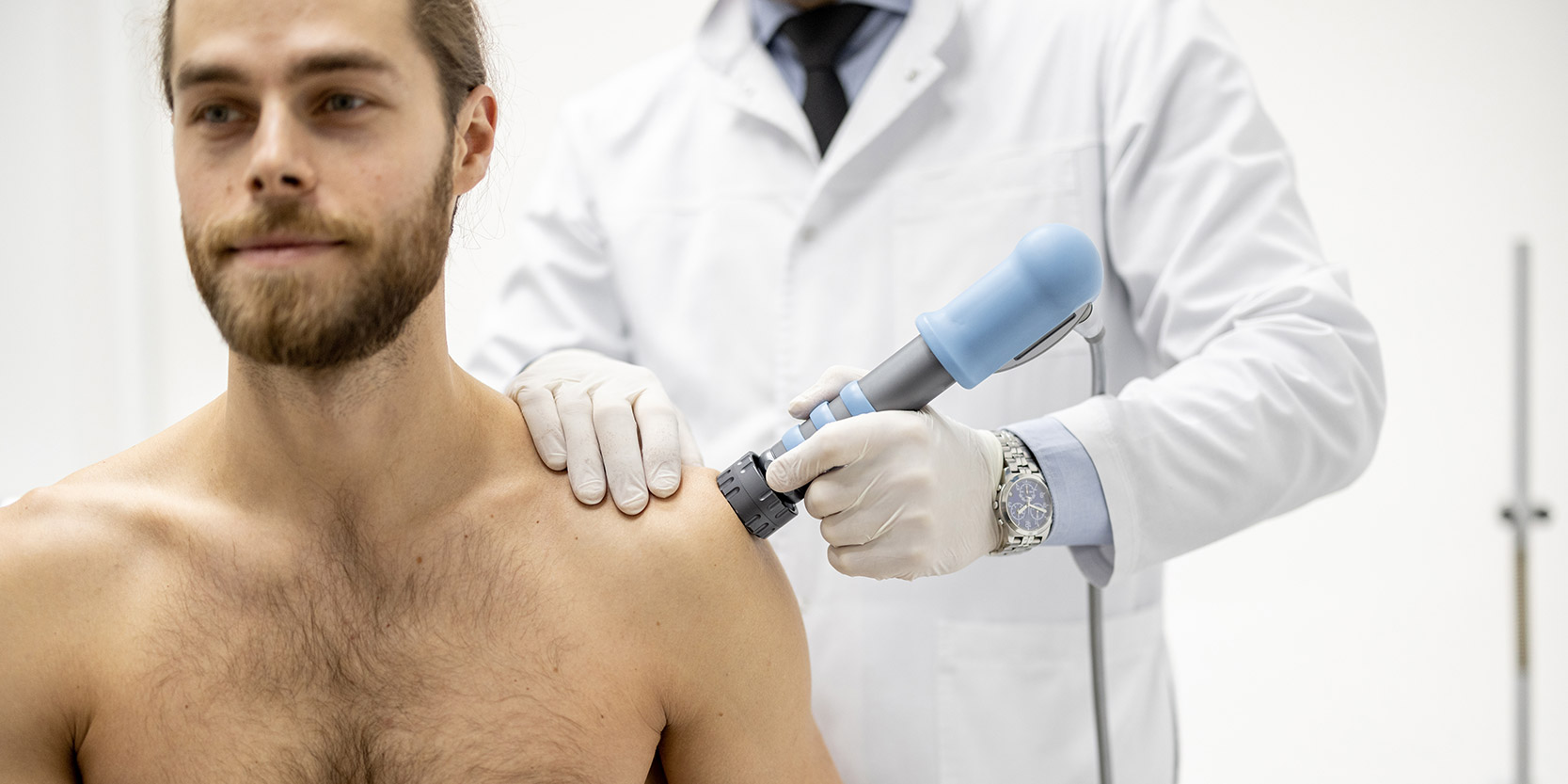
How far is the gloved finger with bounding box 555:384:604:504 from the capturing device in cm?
100

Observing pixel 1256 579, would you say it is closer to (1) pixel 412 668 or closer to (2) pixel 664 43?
(2) pixel 664 43

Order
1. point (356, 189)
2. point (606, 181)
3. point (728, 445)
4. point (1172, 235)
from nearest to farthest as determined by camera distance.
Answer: point (356, 189)
point (1172, 235)
point (728, 445)
point (606, 181)

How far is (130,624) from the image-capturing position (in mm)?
891

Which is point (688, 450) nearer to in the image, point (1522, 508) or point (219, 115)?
point (219, 115)

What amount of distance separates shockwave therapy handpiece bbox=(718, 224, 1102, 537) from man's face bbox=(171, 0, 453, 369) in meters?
0.34

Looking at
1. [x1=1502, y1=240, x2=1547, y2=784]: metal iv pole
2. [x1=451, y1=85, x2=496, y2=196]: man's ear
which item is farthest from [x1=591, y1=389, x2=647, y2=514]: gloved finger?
[x1=1502, y1=240, x2=1547, y2=784]: metal iv pole

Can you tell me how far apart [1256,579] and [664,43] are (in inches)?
79.2

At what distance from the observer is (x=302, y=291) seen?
2.70ft

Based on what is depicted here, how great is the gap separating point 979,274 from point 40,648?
1003mm

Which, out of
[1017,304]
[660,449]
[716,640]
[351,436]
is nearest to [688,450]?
[660,449]

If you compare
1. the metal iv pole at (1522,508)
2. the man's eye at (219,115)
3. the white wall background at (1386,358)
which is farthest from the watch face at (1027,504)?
the white wall background at (1386,358)

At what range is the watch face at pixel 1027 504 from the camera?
1.01 meters

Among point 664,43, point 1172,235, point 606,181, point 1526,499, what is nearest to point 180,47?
point 606,181

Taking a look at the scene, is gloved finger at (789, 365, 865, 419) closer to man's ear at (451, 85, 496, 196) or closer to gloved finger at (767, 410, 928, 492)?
gloved finger at (767, 410, 928, 492)
